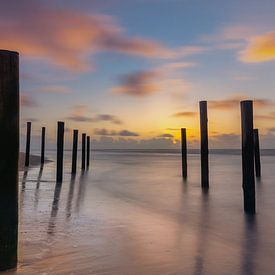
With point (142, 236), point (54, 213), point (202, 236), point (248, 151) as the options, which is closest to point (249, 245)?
point (202, 236)

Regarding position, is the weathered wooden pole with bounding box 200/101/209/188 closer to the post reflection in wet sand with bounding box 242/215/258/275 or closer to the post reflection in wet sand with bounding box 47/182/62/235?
the post reflection in wet sand with bounding box 47/182/62/235

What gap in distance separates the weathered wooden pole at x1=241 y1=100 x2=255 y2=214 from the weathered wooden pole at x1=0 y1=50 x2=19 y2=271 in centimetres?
607

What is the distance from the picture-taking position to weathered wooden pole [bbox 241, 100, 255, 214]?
8.82 metres

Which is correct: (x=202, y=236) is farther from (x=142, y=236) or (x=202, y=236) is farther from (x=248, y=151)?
(x=248, y=151)

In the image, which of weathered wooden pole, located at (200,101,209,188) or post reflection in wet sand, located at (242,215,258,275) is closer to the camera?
post reflection in wet sand, located at (242,215,258,275)

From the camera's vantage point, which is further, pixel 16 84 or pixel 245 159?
pixel 245 159

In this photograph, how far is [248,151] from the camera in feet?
29.1

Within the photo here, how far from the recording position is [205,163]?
13.7 meters

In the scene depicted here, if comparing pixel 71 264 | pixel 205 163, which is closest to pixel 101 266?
pixel 71 264

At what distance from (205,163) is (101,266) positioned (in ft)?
32.2

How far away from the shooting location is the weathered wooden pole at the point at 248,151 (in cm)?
882

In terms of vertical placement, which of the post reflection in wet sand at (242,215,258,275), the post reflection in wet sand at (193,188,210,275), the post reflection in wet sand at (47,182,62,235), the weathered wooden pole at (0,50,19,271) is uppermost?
the weathered wooden pole at (0,50,19,271)

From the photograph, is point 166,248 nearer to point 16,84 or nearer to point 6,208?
point 6,208

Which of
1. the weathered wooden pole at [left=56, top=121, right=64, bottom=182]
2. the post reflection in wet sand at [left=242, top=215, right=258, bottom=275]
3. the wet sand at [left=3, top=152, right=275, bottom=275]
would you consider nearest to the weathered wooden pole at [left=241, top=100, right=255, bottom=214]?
the wet sand at [left=3, top=152, right=275, bottom=275]
